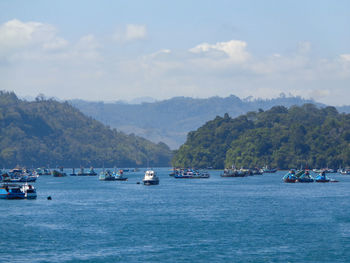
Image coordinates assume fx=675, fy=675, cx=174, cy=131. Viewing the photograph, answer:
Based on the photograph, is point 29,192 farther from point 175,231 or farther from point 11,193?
point 175,231

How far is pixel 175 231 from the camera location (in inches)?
3915

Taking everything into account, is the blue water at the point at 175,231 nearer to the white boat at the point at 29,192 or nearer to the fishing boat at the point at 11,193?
the fishing boat at the point at 11,193

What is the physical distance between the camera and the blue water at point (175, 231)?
80875mm

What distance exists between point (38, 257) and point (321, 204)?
80212 mm

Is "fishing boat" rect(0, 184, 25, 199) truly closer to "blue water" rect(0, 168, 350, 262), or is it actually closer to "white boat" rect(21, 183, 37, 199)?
"white boat" rect(21, 183, 37, 199)

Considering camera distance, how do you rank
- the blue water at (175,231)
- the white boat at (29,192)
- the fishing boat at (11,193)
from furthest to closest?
→ the white boat at (29,192) → the fishing boat at (11,193) → the blue water at (175,231)

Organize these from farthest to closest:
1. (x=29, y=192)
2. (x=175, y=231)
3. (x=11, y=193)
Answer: (x=29, y=192)
(x=11, y=193)
(x=175, y=231)

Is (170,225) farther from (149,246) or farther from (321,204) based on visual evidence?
(321,204)

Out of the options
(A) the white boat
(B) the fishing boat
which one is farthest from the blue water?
(A) the white boat

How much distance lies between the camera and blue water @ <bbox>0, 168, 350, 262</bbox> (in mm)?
80875

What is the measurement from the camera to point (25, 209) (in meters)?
132

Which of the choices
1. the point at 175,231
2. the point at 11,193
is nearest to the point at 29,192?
the point at 11,193

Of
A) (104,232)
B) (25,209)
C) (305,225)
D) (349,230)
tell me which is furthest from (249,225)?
(25,209)

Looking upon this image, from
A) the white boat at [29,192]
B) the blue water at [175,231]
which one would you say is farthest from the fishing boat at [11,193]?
the blue water at [175,231]
